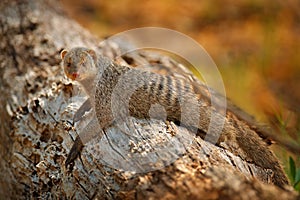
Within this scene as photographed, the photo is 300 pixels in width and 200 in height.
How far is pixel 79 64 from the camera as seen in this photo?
2.21 metres

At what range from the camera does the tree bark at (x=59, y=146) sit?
1.59 m

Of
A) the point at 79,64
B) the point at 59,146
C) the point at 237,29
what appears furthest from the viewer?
the point at 237,29

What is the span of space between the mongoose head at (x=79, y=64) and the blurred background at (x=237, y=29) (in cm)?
170

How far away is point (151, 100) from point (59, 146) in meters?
0.42

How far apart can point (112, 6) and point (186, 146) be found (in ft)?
12.0

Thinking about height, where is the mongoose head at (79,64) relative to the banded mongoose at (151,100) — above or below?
above

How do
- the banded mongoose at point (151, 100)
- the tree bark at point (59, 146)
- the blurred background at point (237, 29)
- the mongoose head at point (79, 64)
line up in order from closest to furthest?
1. the tree bark at point (59, 146)
2. the banded mongoose at point (151, 100)
3. the mongoose head at point (79, 64)
4. the blurred background at point (237, 29)

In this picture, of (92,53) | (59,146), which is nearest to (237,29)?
(92,53)

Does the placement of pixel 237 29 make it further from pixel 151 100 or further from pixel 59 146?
pixel 59 146

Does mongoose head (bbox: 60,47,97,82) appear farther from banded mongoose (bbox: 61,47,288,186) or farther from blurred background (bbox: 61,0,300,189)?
blurred background (bbox: 61,0,300,189)

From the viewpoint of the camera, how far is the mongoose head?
86.7 inches

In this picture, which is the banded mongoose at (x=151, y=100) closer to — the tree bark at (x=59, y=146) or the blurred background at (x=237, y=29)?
the tree bark at (x=59, y=146)

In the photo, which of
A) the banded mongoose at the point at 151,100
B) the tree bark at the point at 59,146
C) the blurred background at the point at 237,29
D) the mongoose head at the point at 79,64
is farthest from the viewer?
the blurred background at the point at 237,29

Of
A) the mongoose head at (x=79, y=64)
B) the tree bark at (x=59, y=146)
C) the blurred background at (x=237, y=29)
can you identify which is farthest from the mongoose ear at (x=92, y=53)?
the blurred background at (x=237, y=29)
